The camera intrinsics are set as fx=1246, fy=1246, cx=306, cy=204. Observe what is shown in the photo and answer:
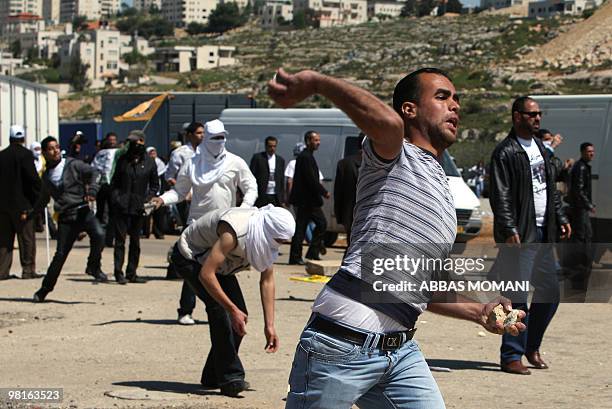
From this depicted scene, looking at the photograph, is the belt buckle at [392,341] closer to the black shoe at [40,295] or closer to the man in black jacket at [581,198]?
the black shoe at [40,295]

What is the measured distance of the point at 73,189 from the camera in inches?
583

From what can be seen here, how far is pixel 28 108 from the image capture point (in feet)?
89.1

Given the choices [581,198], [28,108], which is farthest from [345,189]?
[28,108]

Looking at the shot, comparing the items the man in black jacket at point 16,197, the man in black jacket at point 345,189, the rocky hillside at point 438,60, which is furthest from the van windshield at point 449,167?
the rocky hillside at point 438,60

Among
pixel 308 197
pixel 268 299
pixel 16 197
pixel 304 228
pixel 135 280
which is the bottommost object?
pixel 135 280

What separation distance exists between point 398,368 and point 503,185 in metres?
4.81

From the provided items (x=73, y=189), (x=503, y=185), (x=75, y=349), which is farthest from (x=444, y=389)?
(x=73, y=189)

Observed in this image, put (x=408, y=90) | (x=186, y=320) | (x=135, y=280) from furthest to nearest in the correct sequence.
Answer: (x=135, y=280) → (x=186, y=320) → (x=408, y=90)

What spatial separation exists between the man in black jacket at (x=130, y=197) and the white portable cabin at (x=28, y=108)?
9.10 meters

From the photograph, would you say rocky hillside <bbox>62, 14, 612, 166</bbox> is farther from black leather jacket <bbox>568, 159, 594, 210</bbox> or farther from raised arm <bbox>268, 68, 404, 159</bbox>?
raised arm <bbox>268, 68, 404, 159</bbox>

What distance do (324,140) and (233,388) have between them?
13.5 m

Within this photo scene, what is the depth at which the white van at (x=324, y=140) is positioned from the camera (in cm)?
2062

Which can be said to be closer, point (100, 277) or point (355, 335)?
point (355, 335)

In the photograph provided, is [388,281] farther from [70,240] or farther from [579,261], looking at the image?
[70,240]
